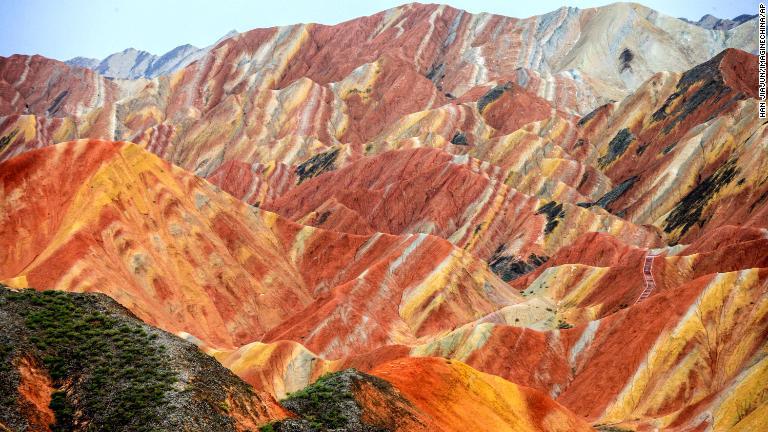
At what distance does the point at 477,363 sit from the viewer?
253 feet

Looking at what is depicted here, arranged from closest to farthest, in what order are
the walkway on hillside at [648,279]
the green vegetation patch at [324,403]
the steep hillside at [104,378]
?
the steep hillside at [104,378] < the green vegetation patch at [324,403] < the walkway on hillside at [648,279]

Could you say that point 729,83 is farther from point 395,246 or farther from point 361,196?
point 395,246

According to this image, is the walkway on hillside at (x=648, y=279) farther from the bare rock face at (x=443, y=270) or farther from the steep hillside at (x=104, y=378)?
the steep hillside at (x=104, y=378)

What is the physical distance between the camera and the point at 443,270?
333 feet

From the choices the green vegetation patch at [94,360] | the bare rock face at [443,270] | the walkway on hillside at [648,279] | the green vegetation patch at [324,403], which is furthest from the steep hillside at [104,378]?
the walkway on hillside at [648,279]

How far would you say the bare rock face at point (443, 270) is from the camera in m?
45.7

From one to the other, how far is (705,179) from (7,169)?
9373cm

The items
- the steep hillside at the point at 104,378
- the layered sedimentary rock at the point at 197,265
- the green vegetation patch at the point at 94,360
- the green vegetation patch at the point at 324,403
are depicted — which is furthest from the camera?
the layered sedimentary rock at the point at 197,265

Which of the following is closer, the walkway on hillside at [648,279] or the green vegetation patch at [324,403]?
the green vegetation patch at [324,403]

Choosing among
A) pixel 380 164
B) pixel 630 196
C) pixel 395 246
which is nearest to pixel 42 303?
pixel 395 246

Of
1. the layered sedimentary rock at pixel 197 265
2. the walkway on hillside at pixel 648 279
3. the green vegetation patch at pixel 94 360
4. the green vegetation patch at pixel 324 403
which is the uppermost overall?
the walkway on hillside at pixel 648 279

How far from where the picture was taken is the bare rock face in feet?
150

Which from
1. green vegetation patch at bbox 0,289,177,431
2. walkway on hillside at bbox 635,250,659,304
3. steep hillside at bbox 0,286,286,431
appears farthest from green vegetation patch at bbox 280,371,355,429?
walkway on hillside at bbox 635,250,659,304

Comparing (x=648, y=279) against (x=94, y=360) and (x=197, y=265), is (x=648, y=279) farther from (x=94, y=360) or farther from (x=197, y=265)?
(x=94, y=360)
